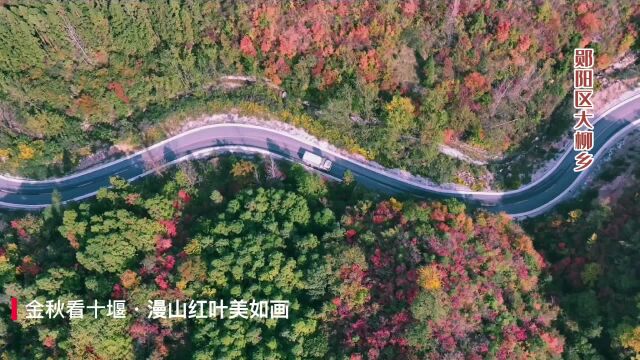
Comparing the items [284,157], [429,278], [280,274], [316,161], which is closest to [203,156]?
[284,157]

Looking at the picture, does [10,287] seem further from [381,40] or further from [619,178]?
[619,178]

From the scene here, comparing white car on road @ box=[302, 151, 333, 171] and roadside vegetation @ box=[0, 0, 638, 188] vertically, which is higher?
roadside vegetation @ box=[0, 0, 638, 188]

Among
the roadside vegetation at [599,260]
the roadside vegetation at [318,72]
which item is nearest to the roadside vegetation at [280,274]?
the roadside vegetation at [599,260]

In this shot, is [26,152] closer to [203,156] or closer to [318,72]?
[203,156]

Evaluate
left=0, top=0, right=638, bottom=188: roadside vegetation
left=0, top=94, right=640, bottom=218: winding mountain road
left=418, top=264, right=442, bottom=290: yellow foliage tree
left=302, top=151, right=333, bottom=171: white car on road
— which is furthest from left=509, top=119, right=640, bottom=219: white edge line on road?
left=302, top=151, right=333, bottom=171: white car on road

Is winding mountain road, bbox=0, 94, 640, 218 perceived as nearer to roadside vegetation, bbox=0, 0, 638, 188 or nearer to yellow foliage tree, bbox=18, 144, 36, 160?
roadside vegetation, bbox=0, 0, 638, 188

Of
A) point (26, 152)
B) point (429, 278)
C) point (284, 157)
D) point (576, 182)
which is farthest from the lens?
point (576, 182)

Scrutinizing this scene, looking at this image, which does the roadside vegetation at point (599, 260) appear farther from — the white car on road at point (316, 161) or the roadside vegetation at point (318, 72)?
the white car on road at point (316, 161)
